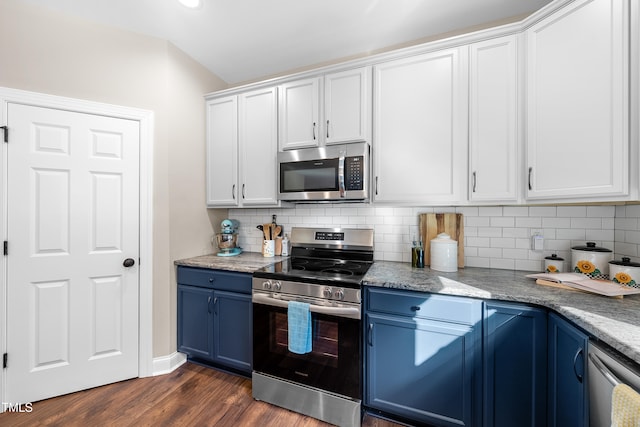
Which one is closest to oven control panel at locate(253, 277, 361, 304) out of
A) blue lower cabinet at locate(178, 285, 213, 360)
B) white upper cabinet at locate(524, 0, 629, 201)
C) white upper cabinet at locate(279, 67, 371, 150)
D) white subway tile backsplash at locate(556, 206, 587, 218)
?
blue lower cabinet at locate(178, 285, 213, 360)

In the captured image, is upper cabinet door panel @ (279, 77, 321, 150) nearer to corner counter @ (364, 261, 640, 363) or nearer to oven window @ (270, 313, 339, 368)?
corner counter @ (364, 261, 640, 363)

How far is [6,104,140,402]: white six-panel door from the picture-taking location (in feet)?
5.81

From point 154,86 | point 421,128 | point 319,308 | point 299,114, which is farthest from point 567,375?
point 154,86

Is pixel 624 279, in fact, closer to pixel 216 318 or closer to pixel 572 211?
pixel 572 211

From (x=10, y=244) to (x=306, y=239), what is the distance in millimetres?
2100

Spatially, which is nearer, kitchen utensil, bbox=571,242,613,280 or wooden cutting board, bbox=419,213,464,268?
kitchen utensil, bbox=571,242,613,280

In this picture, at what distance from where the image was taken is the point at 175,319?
2283mm

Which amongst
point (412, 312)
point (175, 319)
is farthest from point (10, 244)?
point (412, 312)

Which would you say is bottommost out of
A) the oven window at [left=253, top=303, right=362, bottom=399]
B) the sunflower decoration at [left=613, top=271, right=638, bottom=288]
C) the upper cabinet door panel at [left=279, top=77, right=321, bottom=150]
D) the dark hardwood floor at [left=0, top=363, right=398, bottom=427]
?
the dark hardwood floor at [left=0, top=363, right=398, bottom=427]

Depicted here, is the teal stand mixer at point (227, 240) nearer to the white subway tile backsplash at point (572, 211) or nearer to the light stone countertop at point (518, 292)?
the light stone countertop at point (518, 292)

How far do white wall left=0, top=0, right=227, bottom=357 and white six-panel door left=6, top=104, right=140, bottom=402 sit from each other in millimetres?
172

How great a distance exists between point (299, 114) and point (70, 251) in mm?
2049

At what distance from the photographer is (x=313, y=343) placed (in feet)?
5.66

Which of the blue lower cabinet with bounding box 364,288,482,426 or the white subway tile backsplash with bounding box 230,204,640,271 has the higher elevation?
the white subway tile backsplash with bounding box 230,204,640,271
